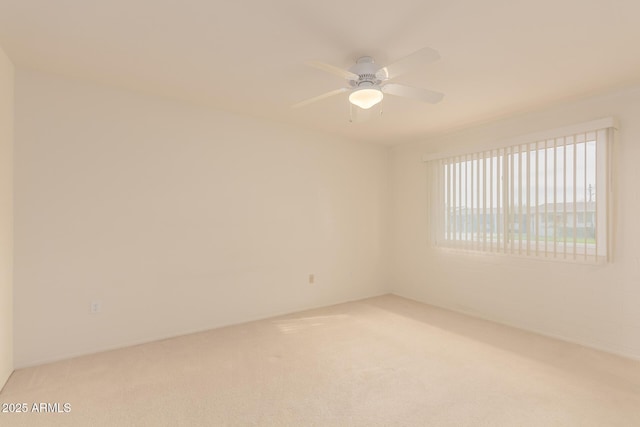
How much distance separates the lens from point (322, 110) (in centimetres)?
347

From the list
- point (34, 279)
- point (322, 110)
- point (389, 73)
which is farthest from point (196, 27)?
point (34, 279)

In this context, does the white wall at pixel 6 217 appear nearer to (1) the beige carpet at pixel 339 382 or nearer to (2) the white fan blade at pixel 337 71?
(1) the beige carpet at pixel 339 382

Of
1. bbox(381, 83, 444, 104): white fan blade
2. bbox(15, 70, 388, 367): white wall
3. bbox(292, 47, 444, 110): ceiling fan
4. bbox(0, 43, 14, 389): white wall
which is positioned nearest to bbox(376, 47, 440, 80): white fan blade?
bbox(292, 47, 444, 110): ceiling fan

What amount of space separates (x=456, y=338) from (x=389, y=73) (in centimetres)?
263

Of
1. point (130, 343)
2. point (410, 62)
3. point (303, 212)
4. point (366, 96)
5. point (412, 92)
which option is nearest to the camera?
point (410, 62)

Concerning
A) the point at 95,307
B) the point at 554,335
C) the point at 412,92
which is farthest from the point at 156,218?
the point at 554,335

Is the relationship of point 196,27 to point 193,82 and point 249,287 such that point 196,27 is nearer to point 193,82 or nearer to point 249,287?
point 193,82

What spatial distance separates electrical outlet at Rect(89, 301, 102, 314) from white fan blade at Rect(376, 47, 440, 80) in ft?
10.0

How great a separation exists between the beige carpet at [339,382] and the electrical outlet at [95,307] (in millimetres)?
388

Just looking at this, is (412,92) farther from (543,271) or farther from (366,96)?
(543,271)

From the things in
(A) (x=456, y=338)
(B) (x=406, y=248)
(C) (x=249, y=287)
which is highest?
(B) (x=406, y=248)

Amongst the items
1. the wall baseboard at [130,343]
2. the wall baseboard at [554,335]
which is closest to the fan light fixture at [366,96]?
the wall baseboard at [130,343]

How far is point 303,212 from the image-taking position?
4199mm

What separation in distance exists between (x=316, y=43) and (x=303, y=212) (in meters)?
2.36
